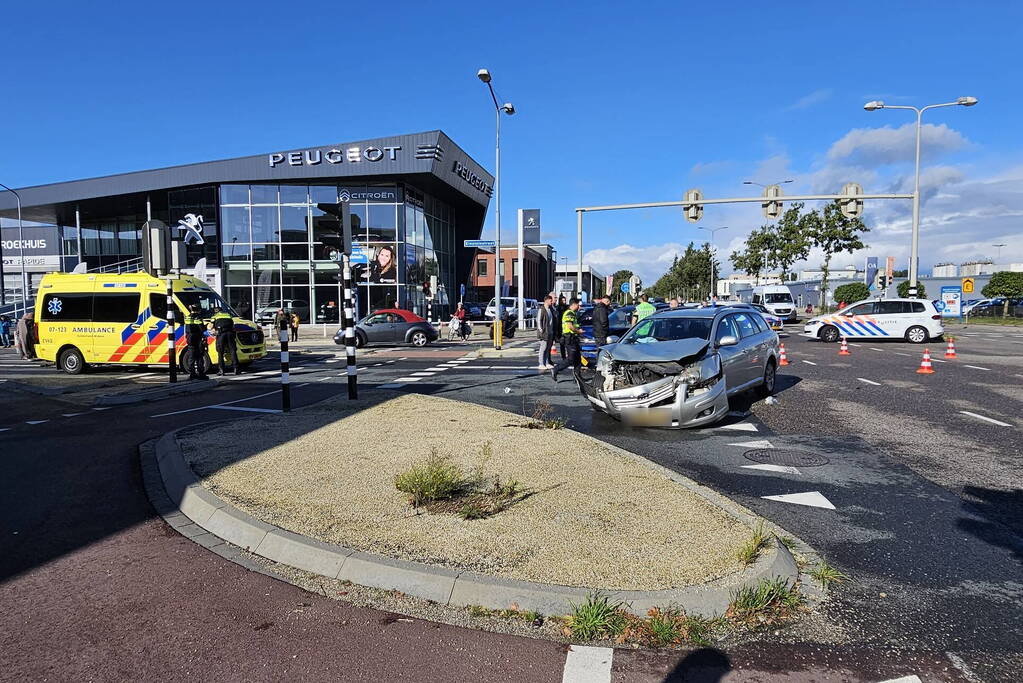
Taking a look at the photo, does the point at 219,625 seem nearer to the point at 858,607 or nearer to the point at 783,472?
the point at 858,607

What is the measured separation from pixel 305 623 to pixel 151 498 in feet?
9.74

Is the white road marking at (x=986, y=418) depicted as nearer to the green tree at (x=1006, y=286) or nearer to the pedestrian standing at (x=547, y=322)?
the pedestrian standing at (x=547, y=322)

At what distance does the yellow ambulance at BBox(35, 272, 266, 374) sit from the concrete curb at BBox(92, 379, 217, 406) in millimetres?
2491

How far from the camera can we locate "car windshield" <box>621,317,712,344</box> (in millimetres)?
9469

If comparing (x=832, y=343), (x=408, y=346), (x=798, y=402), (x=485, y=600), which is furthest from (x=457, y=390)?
(x=832, y=343)

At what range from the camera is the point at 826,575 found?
385 centimetres

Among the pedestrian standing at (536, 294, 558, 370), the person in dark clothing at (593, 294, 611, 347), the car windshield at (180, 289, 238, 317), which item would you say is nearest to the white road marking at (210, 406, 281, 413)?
the car windshield at (180, 289, 238, 317)

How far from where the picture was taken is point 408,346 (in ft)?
83.6

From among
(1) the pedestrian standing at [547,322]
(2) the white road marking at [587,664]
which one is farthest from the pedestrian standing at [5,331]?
(2) the white road marking at [587,664]

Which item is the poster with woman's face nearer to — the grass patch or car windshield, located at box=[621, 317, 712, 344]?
car windshield, located at box=[621, 317, 712, 344]

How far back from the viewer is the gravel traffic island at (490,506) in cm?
376

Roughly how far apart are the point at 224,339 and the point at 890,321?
21.9 meters

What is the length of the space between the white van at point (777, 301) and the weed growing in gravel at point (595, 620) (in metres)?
37.6

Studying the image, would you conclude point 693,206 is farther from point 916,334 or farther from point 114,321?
point 114,321
